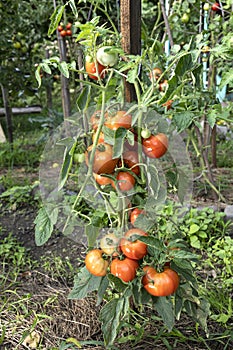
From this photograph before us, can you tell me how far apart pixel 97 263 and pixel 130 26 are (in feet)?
2.18

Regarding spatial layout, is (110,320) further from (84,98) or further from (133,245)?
(84,98)

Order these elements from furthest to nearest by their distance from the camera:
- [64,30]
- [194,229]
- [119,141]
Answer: [64,30] → [194,229] → [119,141]

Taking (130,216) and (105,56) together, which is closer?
(105,56)

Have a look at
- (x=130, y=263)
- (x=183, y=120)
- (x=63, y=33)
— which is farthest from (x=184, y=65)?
(x=63, y=33)

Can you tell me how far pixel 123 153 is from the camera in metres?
1.05

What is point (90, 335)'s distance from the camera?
56.7 inches

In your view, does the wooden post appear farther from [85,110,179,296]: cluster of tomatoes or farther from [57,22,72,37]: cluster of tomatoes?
[57,22,72,37]: cluster of tomatoes

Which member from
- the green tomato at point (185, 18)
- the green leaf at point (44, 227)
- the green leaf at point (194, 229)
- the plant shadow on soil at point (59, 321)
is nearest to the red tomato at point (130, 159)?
the green leaf at point (44, 227)

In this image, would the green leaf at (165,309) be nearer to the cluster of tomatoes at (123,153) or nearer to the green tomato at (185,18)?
the cluster of tomatoes at (123,153)

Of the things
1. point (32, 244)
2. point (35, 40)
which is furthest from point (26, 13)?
point (32, 244)

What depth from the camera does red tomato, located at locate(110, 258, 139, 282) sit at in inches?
44.4

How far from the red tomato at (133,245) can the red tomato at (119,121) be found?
29cm

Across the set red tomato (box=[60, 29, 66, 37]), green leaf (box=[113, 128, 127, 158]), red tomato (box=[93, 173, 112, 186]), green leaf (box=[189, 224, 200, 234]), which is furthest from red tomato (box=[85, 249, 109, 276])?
red tomato (box=[60, 29, 66, 37])

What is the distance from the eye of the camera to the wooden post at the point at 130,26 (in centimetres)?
114
